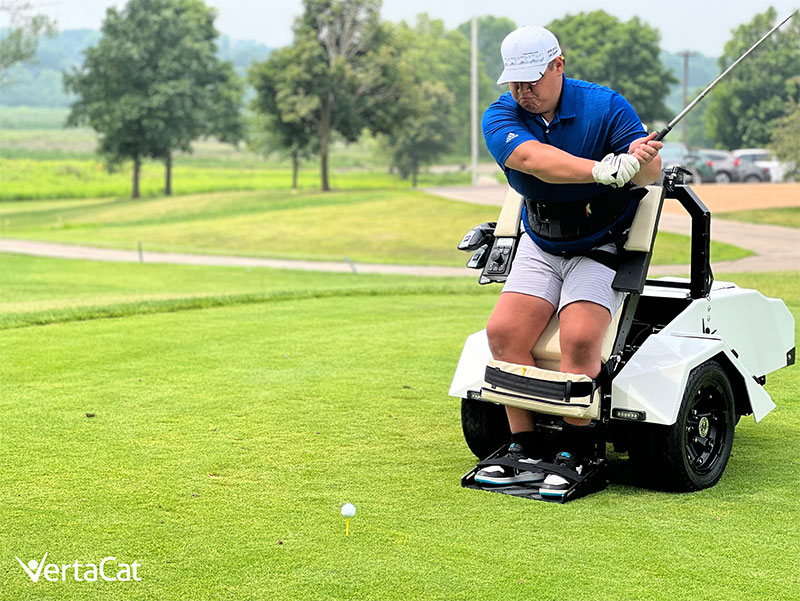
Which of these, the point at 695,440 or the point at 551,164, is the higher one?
the point at 551,164

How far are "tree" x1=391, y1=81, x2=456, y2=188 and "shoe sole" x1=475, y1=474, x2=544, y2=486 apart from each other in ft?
222

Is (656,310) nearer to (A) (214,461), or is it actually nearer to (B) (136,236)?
(A) (214,461)

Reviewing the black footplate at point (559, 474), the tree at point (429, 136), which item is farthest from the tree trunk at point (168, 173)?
the black footplate at point (559, 474)

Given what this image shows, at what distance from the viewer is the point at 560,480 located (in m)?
4.62

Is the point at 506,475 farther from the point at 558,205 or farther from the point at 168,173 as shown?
the point at 168,173

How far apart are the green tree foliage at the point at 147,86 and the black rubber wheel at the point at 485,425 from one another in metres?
53.5

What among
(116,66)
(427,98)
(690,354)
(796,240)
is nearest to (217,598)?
(690,354)

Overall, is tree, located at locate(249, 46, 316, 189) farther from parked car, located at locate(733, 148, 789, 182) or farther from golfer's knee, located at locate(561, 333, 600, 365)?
golfer's knee, located at locate(561, 333, 600, 365)

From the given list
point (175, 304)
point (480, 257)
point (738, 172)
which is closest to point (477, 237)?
point (480, 257)

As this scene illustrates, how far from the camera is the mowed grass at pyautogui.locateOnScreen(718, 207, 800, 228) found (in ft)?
111

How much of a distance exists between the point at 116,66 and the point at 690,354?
5826 cm

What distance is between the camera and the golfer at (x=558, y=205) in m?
4.59

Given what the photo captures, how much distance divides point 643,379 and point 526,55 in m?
1.50

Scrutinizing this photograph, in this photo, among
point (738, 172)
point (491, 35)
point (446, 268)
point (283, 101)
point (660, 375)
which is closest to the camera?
point (660, 375)
